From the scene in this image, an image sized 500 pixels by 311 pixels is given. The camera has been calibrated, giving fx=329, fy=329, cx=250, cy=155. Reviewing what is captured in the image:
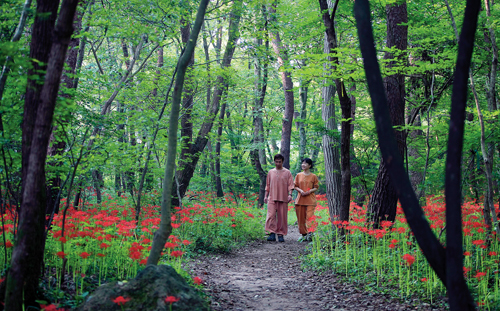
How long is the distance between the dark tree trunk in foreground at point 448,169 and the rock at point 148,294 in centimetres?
172

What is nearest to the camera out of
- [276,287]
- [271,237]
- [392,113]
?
[276,287]

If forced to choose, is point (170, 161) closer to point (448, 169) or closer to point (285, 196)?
point (448, 169)

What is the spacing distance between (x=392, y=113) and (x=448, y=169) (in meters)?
4.55

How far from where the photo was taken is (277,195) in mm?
8430

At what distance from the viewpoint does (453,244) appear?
1975 millimetres

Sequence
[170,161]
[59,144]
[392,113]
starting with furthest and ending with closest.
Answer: [392,113]
[59,144]
[170,161]

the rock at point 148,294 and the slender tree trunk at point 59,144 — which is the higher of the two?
the slender tree trunk at point 59,144

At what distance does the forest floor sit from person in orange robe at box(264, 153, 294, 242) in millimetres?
1434

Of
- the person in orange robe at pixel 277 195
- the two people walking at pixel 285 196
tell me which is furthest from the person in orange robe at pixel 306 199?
the person in orange robe at pixel 277 195

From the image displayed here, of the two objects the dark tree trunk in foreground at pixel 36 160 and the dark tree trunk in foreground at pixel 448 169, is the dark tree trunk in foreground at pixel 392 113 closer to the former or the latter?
the dark tree trunk in foreground at pixel 448 169

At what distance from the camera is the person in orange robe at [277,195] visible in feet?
27.6

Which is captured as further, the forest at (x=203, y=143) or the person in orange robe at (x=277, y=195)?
the person in orange robe at (x=277, y=195)

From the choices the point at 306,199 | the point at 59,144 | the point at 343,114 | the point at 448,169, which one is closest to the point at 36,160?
the point at 448,169

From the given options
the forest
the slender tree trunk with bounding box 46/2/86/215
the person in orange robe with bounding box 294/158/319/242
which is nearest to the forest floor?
the forest
